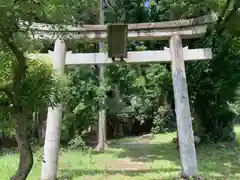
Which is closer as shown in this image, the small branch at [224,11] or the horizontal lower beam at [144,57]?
the small branch at [224,11]

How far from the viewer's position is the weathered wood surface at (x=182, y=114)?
6.78 meters

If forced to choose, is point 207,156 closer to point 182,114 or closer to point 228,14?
point 182,114

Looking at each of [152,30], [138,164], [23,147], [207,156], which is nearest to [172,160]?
[138,164]

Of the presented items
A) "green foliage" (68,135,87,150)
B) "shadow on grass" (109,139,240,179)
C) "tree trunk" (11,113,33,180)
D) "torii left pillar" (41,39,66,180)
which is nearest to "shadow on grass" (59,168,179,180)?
"torii left pillar" (41,39,66,180)

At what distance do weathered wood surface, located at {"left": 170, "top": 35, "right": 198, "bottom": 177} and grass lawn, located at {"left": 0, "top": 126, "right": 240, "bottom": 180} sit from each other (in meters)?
0.65

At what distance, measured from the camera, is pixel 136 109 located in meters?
16.3

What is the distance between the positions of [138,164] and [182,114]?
2911 mm

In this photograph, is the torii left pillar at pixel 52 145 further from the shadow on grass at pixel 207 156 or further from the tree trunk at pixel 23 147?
the shadow on grass at pixel 207 156

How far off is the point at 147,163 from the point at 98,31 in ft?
13.4

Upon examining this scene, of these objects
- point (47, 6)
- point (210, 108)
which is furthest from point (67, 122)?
point (47, 6)

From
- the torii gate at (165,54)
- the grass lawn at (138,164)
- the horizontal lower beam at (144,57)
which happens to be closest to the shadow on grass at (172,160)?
the grass lawn at (138,164)

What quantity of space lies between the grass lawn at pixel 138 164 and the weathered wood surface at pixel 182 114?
65cm

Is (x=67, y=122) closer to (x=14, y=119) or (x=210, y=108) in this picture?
(x=210, y=108)

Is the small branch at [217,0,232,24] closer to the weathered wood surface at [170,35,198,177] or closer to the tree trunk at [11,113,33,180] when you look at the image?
Answer: the weathered wood surface at [170,35,198,177]
